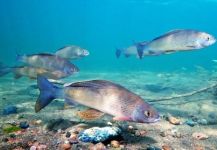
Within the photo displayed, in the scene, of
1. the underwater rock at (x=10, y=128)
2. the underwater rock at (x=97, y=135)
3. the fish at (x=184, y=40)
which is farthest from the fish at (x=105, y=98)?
the fish at (x=184, y=40)

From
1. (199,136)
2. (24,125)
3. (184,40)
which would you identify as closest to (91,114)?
(24,125)

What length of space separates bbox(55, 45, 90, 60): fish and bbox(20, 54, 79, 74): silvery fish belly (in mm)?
1293

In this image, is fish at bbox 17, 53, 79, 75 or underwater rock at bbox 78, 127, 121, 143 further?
fish at bbox 17, 53, 79, 75

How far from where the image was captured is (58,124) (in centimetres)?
639

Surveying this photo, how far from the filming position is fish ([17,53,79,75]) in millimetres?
7969

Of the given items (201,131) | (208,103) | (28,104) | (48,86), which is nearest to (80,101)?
(48,86)

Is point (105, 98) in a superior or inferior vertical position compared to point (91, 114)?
superior

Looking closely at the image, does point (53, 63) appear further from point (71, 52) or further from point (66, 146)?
point (66, 146)

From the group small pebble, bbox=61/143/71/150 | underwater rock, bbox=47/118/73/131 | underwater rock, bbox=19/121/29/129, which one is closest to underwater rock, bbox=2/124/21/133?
underwater rock, bbox=19/121/29/129

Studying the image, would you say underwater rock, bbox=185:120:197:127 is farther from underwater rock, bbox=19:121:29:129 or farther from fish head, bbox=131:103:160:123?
underwater rock, bbox=19:121:29:129

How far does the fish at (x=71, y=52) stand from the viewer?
31.3ft

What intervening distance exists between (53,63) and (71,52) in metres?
1.63

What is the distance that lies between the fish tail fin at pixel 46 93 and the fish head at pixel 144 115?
1.43 m

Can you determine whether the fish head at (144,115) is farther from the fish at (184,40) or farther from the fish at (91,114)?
the fish at (184,40)
